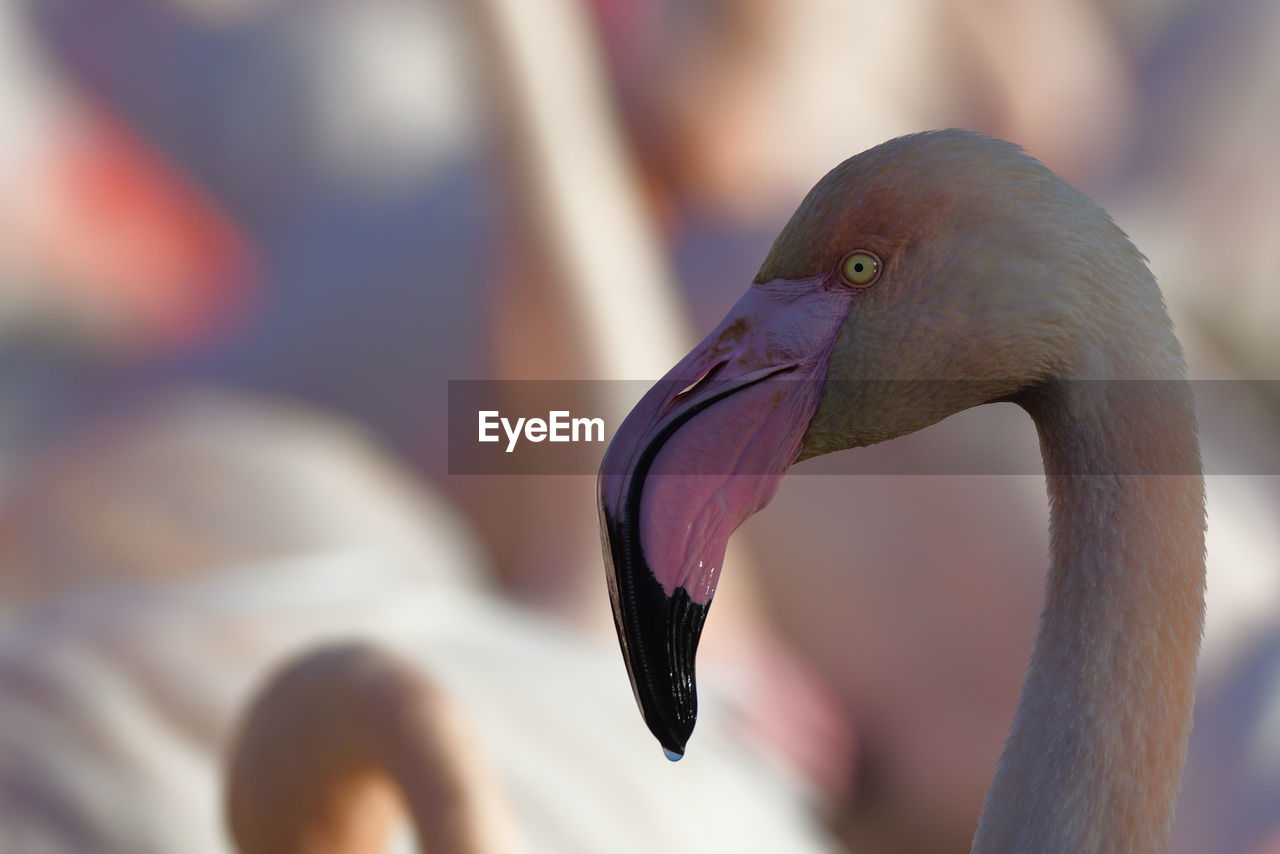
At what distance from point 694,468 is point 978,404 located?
13 centimetres

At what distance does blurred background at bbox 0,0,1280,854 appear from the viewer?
212 cm

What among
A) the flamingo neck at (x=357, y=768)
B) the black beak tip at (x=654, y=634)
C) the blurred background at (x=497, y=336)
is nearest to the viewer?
the black beak tip at (x=654, y=634)

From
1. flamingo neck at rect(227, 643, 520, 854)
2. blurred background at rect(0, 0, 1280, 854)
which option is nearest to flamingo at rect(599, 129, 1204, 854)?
flamingo neck at rect(227, 643, 520, 854)

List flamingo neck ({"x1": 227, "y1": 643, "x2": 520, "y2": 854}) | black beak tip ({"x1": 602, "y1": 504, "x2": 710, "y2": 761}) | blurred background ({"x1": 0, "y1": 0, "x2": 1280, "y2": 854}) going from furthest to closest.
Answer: blurred background ({"x1": 0, "y1": 0, "x2": 1280, "y2": 854}) → flamingo neck ({"x1": 227, "y1": 643, "x2": 520, "y2": 854}) → black beak tip ({"x1": 602, "y1": 504, "x2": 710, "y2": 761})

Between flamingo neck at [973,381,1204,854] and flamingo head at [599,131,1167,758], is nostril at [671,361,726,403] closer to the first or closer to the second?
flamingo head at [599,131,1167,758]

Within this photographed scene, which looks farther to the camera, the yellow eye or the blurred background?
the blurred background

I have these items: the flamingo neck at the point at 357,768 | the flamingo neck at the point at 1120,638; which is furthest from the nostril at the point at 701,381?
the flamingo neck at the point at 357,768

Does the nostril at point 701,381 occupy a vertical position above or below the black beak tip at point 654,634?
above

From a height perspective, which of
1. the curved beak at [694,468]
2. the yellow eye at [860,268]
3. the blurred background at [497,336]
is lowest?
the blurred background at [497,336]

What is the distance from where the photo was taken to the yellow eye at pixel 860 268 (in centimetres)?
54

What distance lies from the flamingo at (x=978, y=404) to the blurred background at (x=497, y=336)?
1379mm

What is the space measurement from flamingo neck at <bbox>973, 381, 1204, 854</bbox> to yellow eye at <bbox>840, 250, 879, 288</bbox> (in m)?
0.10

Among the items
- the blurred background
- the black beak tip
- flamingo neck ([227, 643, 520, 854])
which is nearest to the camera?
the black beak tip

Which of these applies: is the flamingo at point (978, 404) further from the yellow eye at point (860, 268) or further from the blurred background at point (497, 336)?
the blurred background at point (497, 336)
